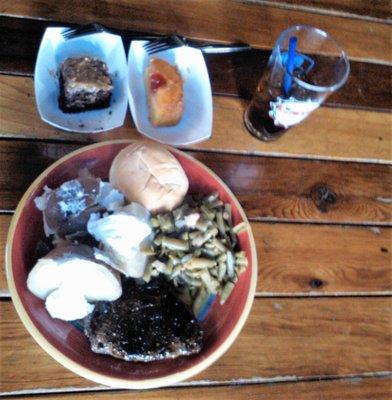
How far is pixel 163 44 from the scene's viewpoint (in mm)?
999

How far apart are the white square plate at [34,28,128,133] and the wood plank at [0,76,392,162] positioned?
0.03 metres

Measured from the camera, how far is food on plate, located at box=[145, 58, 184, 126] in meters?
0.94

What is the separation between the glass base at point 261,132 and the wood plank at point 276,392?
501mm

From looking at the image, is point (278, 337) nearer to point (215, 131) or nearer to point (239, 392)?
point (239, 392)

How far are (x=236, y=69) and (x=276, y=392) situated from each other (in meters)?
0.68

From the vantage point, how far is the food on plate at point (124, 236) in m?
0.76

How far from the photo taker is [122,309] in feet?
2.50

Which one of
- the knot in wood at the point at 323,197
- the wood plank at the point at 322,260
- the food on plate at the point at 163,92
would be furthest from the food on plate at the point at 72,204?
the knot in wood at the point at 323,197

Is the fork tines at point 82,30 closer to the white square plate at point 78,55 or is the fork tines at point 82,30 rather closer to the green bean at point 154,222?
the white square plate at point 78,55

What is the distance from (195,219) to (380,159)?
0.56 metres

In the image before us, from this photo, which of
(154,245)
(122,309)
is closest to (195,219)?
(154,245)

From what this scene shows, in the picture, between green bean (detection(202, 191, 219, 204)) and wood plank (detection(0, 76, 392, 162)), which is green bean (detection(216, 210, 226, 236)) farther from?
wood plank (detection(0, 76, 392, 162))

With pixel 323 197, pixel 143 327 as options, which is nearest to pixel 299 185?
pixel 323 197

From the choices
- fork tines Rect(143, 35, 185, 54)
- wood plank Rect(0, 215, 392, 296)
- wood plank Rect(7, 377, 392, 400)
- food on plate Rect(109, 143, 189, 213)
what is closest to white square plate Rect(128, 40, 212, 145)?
fork tines Rect(143, 35, 185, 54)
